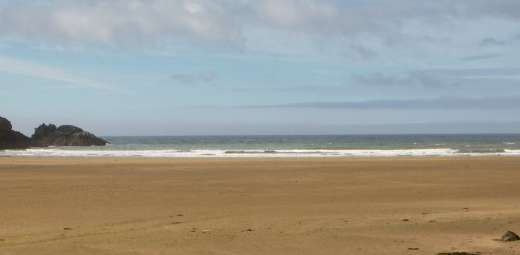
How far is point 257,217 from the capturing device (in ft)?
36.7

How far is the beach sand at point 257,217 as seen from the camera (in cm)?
811

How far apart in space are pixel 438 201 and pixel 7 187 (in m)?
11.3

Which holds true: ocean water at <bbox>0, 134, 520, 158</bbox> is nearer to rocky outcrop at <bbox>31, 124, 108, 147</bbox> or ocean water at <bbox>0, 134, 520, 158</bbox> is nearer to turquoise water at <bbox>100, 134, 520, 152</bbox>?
turquoise water at <bbox>100, 134, 520, 152</bbox>

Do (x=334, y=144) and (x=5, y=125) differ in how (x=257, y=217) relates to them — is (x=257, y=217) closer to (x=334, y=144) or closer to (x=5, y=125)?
(x=5, y=125)

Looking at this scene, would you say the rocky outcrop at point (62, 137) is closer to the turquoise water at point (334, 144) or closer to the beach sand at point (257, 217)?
the turquoise water at point (334, 144)

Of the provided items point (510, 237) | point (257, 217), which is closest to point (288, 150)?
point (257, 217)

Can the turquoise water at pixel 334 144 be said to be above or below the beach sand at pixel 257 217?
above

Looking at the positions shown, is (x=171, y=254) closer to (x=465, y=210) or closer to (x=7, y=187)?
(x=465, y=210)

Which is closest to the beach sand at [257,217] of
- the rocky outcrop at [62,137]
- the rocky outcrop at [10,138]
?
the rocky outcrop at [10,138]

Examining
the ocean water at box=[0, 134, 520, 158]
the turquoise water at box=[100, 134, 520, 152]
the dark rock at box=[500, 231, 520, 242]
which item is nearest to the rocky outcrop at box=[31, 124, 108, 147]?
the ocean water at box=[0, 134, 520, 158]

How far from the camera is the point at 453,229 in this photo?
957 cm

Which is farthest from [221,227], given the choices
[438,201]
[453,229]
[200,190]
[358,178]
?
[358,178]

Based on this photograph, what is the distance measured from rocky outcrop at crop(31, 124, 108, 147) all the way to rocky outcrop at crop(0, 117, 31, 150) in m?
5.24

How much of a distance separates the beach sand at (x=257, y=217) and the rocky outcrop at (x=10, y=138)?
→ 189 feet
